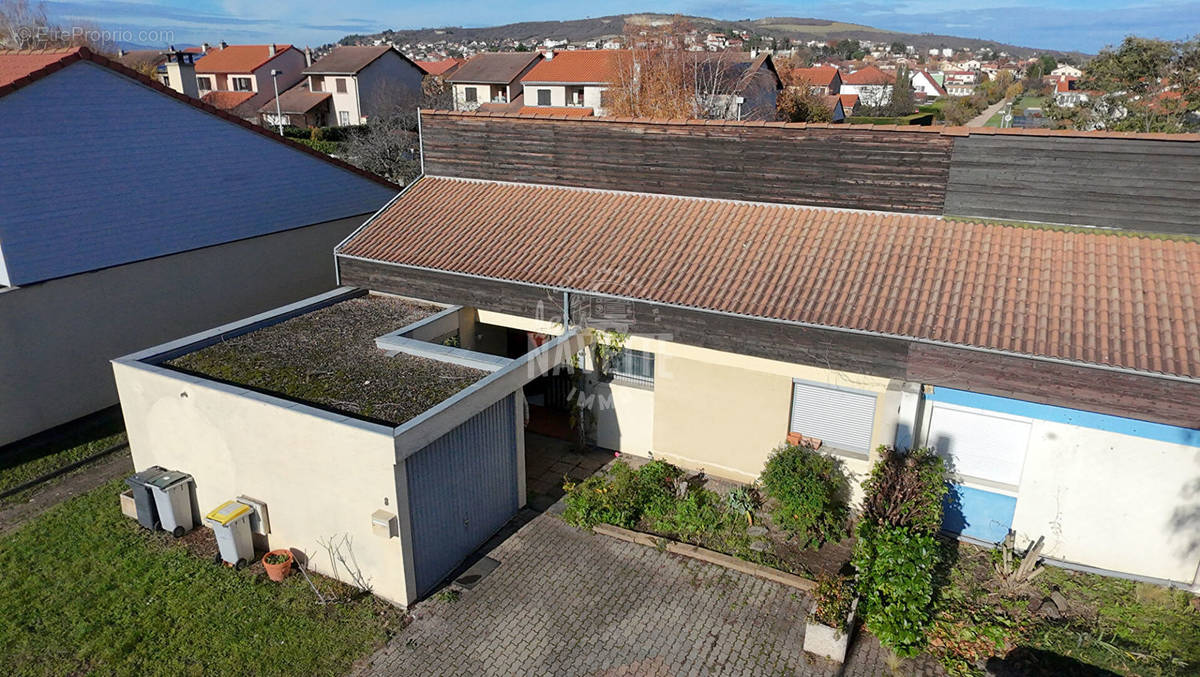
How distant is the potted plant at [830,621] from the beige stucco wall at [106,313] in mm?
15232

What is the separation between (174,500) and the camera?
11.2 meters

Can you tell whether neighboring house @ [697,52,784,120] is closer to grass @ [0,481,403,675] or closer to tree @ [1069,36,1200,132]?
tree @ [1069,36,1200,132]

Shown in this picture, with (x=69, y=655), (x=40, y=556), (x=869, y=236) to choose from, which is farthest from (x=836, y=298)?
(x=40, y=556)

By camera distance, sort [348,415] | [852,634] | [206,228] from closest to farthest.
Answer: [852,634] → [348,415] → [206,228]

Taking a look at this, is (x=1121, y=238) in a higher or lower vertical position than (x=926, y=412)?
higher

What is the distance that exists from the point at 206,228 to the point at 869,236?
15.0m

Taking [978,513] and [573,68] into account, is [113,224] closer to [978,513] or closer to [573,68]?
[978,513]

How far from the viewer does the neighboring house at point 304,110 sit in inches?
2346

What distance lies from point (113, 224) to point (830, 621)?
16.0 m

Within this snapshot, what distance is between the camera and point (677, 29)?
44.2m

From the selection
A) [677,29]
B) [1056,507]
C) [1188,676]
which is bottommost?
[1188,676]

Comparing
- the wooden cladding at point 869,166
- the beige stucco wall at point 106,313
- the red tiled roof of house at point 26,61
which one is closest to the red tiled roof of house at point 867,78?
the wooden cladding at point 869,166

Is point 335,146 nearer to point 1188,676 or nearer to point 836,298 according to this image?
point 836,298

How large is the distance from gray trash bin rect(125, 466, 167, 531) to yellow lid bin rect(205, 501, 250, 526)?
135cm
